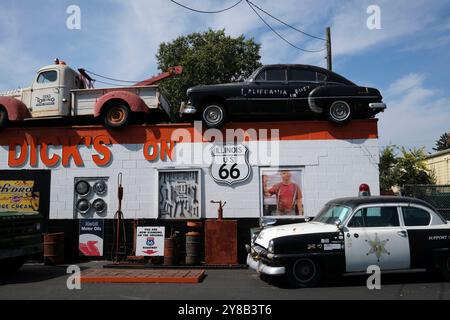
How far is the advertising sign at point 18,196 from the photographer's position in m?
11.7

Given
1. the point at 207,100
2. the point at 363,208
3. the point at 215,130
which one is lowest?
the point at 363,208

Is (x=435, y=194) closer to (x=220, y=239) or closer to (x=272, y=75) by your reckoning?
(x=272, y=75)

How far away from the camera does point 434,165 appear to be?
87.9 ft

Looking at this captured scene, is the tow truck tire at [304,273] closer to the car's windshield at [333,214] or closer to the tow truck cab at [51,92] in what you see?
the car's windshield at [333,214]

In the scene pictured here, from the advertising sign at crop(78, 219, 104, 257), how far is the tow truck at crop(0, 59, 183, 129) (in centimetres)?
261

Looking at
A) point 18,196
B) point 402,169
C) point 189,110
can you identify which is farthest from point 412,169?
point 18,196

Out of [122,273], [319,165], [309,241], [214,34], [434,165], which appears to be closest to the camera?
[309,241]

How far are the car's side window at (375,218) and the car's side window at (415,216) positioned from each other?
0.17m

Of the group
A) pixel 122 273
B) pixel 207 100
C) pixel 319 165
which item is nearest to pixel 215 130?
pixel 207 100

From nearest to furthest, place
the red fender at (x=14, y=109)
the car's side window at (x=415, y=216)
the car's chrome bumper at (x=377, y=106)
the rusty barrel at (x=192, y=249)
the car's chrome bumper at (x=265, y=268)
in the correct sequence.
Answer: the car's chrome bumper at (x=265, y=268) < the car's side window at (x=415, y=216) < the rusty barrel at (x=192, y=249) < the car's chrome bumper at (x=377, y=106) < the red fender at (x=14, y=109)

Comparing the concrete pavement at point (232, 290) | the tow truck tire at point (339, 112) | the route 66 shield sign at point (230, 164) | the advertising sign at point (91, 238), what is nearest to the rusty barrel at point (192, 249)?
the concrete pavement at point (232, 290)
